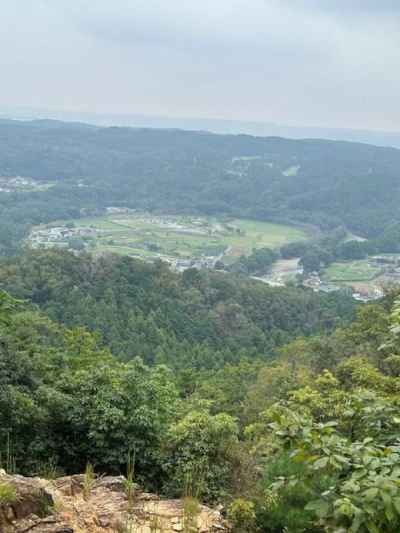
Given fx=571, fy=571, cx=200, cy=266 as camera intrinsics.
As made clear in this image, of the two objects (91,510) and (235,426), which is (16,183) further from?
(91,510)

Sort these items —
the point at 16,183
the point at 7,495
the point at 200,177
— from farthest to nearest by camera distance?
the point at 200,177
the point at 16,183
the point at 7,495

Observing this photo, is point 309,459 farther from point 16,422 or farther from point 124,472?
point 16,422

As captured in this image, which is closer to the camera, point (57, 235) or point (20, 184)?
point (57, 235)

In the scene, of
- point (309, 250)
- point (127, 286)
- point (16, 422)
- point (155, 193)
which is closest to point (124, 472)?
point (16, 422)

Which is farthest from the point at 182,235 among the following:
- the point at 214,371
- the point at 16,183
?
the point at 214,371

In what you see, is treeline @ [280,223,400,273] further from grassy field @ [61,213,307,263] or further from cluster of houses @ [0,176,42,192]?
cluster of houses @ [0,176,42,192]

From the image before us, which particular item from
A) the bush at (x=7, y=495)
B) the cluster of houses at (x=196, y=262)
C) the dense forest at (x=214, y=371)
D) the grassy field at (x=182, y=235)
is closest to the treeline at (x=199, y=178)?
the dense forest at (x=214, y=371)

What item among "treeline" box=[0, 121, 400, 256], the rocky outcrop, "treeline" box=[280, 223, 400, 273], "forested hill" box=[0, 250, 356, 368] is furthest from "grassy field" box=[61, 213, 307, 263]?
the rocky outcrop
